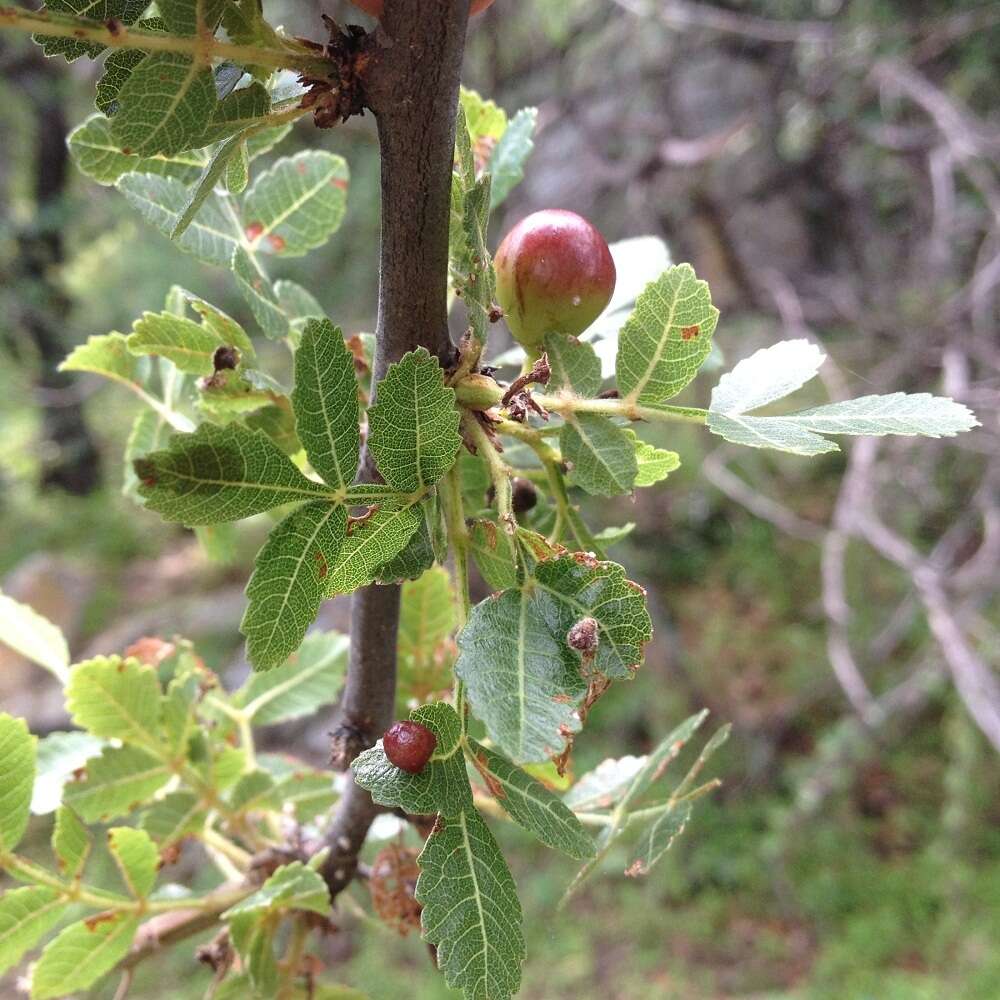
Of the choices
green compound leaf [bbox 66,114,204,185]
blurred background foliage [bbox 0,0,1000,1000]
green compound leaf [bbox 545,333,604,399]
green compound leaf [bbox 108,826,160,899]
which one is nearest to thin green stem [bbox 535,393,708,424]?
green compound leaf [bbox 545,333,604,399]

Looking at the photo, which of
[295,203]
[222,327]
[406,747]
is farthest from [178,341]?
[406,747]

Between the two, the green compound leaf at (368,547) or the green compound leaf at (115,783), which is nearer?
the green compound leaf at (368,547)

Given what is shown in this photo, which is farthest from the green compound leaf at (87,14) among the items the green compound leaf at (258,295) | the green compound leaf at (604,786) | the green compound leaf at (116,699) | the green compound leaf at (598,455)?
the green compound leaf at (604,786)

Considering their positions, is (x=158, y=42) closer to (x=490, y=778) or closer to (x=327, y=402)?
(x=327, y=402)

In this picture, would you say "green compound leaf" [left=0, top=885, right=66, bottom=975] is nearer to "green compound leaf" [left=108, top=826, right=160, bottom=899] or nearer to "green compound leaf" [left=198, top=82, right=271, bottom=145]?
"green compound leaf" [left=108, top=826, right=160, bottom=899]

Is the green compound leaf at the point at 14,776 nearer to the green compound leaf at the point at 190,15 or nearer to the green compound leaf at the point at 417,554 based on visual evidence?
the green compound leaf at the point at 417,554
